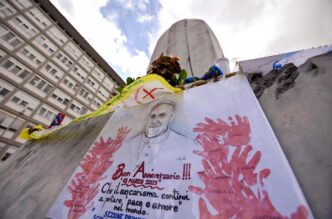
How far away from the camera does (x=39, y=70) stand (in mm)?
10945

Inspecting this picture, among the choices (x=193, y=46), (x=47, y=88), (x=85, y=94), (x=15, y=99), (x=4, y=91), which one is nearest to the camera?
(x=193, y=46)

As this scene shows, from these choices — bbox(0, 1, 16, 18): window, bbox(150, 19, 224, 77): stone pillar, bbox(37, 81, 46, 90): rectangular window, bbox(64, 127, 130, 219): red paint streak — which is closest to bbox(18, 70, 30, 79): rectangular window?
bbox(37, 81, 46, 90): rectangular window

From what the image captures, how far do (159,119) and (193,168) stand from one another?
45cm

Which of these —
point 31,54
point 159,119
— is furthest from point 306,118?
point 31,54

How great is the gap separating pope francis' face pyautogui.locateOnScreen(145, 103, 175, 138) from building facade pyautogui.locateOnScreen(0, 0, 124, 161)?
12200 millimetres

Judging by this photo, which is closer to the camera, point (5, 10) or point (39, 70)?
point (5, 10)

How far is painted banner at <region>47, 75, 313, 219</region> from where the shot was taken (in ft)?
1.69

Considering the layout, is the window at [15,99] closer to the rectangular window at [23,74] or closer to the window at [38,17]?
the rectangular window at [23,74]

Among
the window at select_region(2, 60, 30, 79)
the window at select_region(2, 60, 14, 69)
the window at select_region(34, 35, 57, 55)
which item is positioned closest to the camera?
the window at select_region(2, 60, 14, 69)

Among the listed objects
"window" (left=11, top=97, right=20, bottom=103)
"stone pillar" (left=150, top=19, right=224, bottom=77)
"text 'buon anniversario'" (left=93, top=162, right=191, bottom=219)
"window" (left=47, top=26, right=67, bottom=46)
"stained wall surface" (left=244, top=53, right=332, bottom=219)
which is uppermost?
"window" (left=47, top=26, right=67, bottom=46)

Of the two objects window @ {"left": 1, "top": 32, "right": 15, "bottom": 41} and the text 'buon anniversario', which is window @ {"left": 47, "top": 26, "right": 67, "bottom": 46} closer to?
window @ {"left": 1, "top": 32, "right": 15, "bottom": 41}

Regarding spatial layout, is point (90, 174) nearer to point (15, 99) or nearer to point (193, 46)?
point (193, 46)

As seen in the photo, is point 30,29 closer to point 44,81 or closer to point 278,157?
point 44,81

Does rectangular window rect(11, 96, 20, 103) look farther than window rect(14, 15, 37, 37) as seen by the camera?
No
